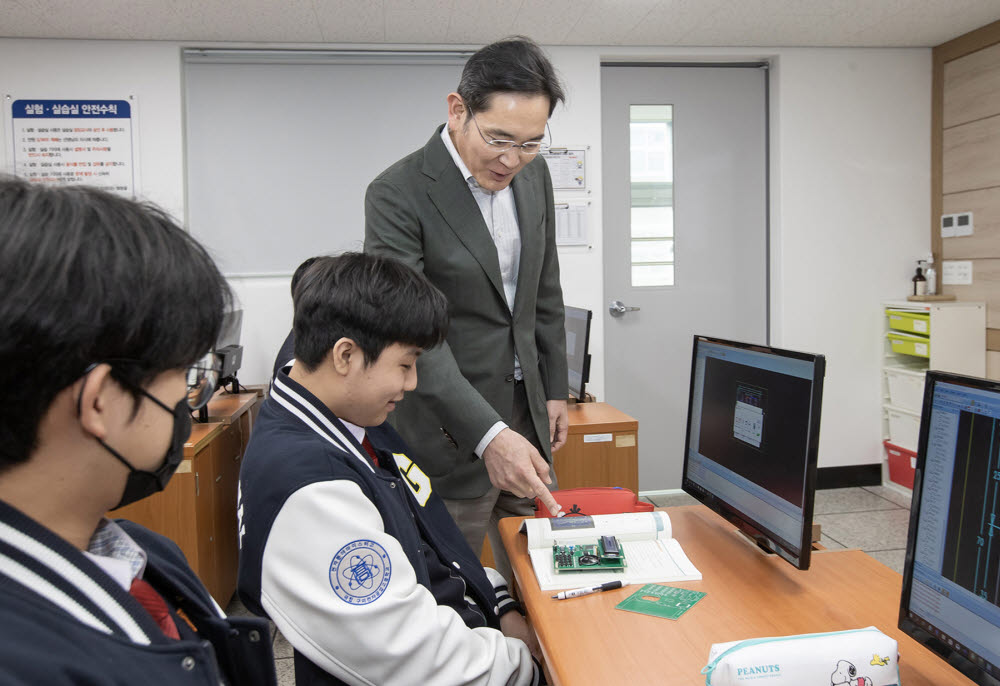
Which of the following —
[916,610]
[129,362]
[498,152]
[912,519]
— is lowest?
[916,610]

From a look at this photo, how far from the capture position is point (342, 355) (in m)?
1.18

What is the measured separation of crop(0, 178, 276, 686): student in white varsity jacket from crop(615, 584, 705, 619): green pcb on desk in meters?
0.66

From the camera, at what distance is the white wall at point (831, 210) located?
377 cm

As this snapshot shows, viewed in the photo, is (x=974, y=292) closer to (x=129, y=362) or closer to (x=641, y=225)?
(x=641, y=225)

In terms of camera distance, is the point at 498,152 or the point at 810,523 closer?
the point at 810,523

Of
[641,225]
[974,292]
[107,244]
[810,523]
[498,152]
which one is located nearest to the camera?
[107,244]

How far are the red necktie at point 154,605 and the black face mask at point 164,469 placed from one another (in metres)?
0.12

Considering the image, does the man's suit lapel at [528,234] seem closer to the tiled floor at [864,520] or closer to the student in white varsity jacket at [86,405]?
the student in white varsity jacket at [86,405]

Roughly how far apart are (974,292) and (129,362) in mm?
4197

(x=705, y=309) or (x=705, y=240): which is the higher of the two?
(x=705, y=240)

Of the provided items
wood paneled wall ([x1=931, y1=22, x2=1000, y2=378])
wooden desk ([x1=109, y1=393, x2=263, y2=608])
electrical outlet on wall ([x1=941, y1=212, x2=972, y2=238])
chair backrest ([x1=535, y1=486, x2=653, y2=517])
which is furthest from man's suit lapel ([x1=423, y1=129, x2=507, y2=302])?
electrical outlet on wall ([x1=941, y1=212, x2=972, y2=238])

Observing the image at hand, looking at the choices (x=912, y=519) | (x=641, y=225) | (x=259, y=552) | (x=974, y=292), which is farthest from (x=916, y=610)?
(x=974, y=292)

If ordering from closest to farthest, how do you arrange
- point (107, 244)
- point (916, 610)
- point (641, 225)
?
point (107, 244) → point (916, 610) → point (641, 225)

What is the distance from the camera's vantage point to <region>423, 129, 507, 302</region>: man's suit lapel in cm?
158
